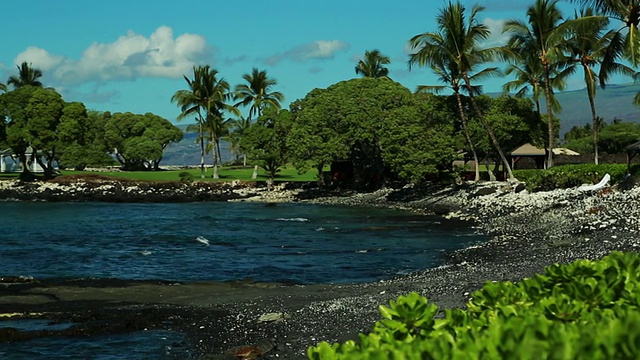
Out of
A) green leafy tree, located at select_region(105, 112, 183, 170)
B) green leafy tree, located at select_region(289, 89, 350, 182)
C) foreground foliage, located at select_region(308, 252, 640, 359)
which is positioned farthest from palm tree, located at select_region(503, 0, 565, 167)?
green leafy tree, located at select_region(105, 112, 183, 170)

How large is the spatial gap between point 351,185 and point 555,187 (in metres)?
25.3

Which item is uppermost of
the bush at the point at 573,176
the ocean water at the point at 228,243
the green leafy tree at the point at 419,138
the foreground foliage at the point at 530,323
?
the green leafy tree at the point at 419,138

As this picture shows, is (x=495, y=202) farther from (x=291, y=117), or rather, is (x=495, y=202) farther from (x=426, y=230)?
(x=291, y=117)

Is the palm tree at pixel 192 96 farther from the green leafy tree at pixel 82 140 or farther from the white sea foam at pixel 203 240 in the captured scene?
the white sea foam at pixel 203 240

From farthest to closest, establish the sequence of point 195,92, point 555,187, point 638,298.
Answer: point 195,92 → point 555,187 → point 638,298

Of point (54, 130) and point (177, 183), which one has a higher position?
point (54, 130)

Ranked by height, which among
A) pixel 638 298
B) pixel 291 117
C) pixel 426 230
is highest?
pixel 291 117

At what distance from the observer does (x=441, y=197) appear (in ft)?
181

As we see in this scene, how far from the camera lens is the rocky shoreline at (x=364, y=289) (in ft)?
44.4

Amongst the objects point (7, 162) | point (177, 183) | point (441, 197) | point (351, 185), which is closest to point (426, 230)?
point (441, 197)

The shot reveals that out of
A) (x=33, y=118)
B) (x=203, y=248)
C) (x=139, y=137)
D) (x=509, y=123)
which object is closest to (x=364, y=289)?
(x=203, y=248)

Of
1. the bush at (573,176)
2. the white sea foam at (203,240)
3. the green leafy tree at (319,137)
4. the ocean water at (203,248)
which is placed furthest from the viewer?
the green leafy tree at (319,137)

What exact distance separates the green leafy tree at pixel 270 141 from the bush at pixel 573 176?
91.9 feet

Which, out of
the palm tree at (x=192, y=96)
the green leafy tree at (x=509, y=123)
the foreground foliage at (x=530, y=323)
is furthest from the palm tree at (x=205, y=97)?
the foreground foliage at (x=530, y=323)
